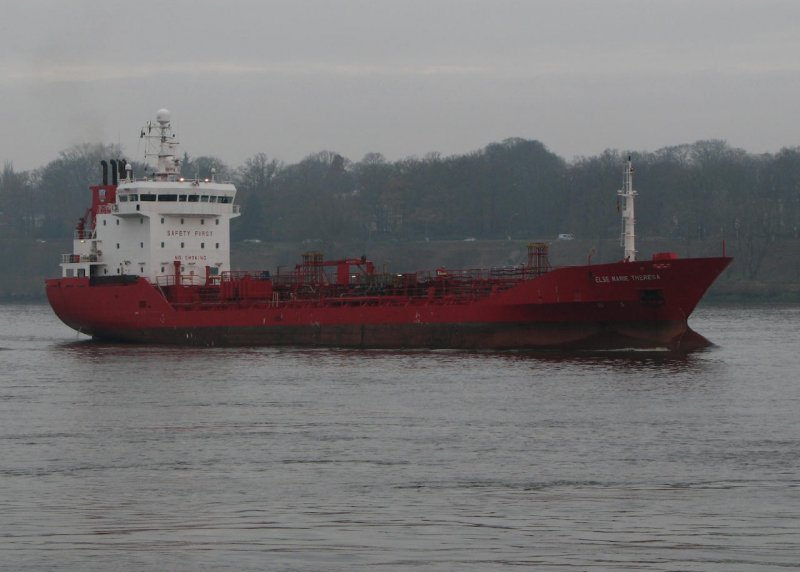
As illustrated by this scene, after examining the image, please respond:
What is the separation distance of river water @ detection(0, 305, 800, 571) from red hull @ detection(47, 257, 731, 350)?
2248mm

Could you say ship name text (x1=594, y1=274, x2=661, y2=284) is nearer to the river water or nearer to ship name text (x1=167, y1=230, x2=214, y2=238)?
the river water

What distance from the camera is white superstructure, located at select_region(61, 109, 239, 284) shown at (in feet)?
166

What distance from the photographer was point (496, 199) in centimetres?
13062

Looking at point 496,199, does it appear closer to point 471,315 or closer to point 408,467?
point 471,315

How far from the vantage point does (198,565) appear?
15.1m

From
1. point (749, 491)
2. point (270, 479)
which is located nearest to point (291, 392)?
point (270, 479)

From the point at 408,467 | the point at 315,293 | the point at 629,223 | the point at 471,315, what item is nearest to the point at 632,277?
the point at 629,223

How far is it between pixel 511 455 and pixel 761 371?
15.9m

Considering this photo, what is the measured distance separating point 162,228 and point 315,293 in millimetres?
7284

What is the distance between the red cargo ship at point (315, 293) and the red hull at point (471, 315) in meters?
0.04

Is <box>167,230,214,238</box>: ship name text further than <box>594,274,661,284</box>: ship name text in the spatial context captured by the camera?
Yes

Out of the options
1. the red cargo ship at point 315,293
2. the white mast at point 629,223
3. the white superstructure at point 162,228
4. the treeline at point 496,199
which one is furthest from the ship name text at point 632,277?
the treeline at point 496,199

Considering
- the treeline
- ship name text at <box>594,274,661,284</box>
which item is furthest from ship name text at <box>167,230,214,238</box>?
the treeline

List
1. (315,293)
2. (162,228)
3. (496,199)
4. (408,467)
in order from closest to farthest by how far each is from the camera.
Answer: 1. (408,467)
2. (315,293)
3. (162,228)
4. (496,199)
